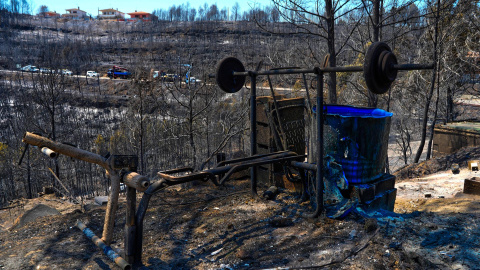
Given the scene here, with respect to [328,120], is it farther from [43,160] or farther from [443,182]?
[43,160]

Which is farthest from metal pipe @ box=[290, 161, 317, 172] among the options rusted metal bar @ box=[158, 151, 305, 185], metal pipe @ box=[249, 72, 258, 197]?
metal pipe @ box=[249, 72, 258, 197]

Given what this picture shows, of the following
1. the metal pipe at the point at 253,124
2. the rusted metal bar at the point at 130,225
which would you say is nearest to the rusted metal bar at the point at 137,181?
the rusted metal bar at the point at 130,225

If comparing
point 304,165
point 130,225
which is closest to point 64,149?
point 130,225

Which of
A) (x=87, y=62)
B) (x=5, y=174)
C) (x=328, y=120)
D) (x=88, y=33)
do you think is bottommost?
(x=5, y=174)

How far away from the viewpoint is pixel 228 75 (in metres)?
5.56

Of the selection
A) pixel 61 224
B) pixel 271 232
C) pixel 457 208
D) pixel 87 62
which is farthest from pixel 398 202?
pixel 87 62

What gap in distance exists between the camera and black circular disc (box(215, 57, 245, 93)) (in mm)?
5449

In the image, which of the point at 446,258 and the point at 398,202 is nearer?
the point at 446,258

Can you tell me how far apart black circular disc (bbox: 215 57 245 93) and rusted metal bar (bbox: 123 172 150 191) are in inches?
93.9

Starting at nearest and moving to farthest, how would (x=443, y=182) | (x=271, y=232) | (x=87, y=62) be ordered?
(x=271, y=232)
(x=443, y=182)
(x=87, y=62)

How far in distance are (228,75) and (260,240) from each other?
100 inches

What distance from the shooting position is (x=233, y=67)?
5.61 meters

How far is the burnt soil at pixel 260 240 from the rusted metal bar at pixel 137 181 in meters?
0.84

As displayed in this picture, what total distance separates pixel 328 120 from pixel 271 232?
64.0 inches
